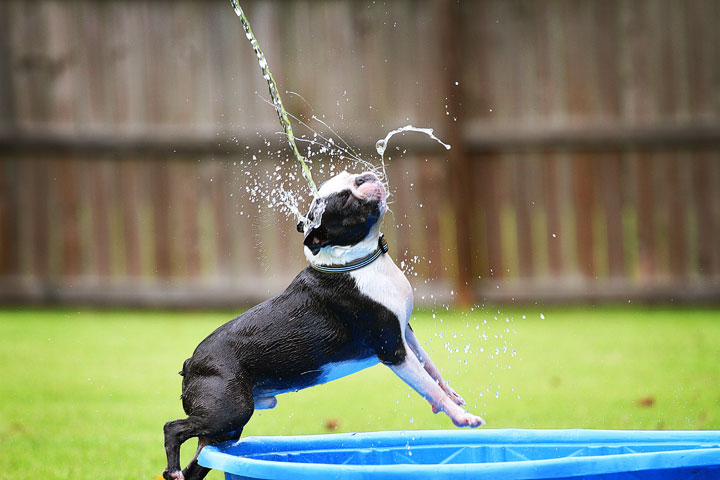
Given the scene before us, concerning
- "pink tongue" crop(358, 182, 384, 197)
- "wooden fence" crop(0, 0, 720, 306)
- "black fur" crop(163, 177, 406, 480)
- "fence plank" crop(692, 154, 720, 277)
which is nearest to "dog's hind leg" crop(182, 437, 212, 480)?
"black fur" crop(163, 177, 406, 480)

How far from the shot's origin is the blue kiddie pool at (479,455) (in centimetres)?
208

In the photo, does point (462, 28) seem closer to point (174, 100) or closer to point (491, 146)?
point (491, 146)

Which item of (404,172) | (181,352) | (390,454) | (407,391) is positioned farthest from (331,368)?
(404,172)

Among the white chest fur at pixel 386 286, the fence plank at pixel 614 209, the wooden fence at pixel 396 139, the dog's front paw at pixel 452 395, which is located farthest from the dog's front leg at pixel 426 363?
the fence plank at pixel 614 209

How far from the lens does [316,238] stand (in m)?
2.60

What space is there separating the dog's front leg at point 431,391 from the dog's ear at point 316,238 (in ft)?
1.23

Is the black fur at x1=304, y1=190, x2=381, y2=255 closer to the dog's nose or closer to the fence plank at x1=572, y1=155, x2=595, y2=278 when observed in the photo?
the dog's nose

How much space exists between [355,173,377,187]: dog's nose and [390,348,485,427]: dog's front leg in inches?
18.8

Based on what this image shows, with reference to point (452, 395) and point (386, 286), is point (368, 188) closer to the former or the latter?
point (386, 286)

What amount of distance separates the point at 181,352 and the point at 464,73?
11.7 ft

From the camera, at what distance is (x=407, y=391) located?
5.09 m

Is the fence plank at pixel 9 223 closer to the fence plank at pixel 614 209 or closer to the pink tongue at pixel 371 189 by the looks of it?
the fence plank at pixel 614 209

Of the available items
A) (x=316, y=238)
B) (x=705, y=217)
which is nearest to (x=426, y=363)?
(x=316, y=238)

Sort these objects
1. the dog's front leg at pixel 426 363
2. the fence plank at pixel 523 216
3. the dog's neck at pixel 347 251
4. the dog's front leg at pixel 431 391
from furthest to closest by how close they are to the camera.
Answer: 1. the fence plank at pixel 523 216
2. the dog's front leg at pixel 426 363
3. the dog's neck at pixel 347 251
4. the dog's front leg at pixel 431 391
